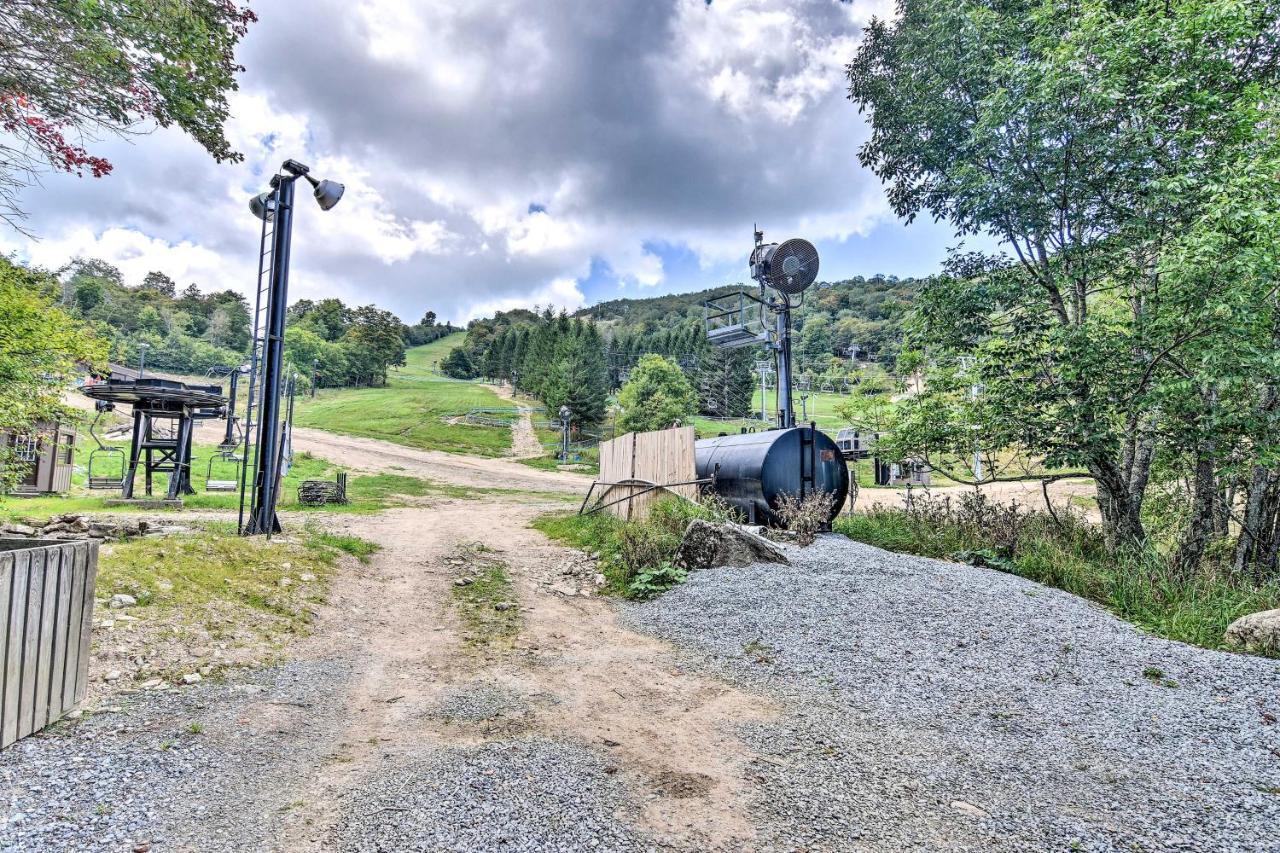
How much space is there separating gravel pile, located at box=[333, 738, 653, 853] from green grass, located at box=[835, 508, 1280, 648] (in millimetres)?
5531

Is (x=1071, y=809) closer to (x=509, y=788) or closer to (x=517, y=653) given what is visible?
(x=509, y=788)

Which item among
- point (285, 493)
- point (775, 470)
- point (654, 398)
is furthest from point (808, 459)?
point (654, 398)

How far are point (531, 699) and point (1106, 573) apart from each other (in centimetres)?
678

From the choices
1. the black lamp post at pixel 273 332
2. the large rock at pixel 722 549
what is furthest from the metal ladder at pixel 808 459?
the black lamp post at pixel 273 332

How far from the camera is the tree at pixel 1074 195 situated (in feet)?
22.7

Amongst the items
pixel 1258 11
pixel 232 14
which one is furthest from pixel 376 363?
pixel 1258 11

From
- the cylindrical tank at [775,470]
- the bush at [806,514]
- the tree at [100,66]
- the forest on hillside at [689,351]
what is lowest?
the bush at [806,514]

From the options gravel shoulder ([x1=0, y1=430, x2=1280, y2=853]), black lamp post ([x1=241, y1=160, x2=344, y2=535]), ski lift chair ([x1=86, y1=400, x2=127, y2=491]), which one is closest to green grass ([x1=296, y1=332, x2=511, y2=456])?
ski lift chair ([x1=86, y1=400, x2=127, y2=491])

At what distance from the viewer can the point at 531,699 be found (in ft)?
13.0

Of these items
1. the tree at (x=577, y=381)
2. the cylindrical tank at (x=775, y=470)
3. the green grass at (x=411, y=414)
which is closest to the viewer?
the cylindrical tank at (x=775, y=470)

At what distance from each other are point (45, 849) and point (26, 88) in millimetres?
6336

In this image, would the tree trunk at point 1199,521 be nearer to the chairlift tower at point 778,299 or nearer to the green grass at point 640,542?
the green grass at point 640,542

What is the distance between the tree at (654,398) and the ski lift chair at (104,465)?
2881 cm

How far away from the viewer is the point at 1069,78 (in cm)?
717
